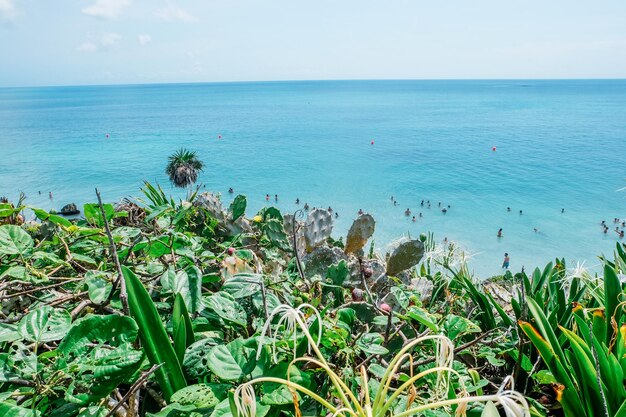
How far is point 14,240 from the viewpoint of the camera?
1.29m

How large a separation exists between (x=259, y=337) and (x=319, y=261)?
2.79 ft

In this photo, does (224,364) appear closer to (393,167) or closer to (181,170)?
(181,170)

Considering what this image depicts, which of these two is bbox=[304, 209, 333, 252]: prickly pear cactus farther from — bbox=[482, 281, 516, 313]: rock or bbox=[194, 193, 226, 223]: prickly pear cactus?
bbox=[482, 281, 516, 313]: rock

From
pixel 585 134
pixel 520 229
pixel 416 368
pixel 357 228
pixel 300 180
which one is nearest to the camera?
pixel 416 368

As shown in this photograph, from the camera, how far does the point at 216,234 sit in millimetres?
2242

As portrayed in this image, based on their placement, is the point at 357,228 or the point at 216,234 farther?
the point at 216,234

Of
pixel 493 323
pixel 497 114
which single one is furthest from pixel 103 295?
pixel 497 114

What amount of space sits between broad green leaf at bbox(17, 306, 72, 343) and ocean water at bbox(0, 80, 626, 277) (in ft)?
47.8

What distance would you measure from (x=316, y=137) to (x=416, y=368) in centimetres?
6388

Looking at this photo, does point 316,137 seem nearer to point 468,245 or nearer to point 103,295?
point 468,245

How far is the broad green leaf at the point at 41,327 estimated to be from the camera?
2.83 feet

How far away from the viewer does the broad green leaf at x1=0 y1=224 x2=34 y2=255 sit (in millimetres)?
1265

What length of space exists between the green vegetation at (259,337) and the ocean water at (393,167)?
13.5 meters

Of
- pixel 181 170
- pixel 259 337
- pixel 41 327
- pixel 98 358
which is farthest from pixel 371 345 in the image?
pixel 181 170
